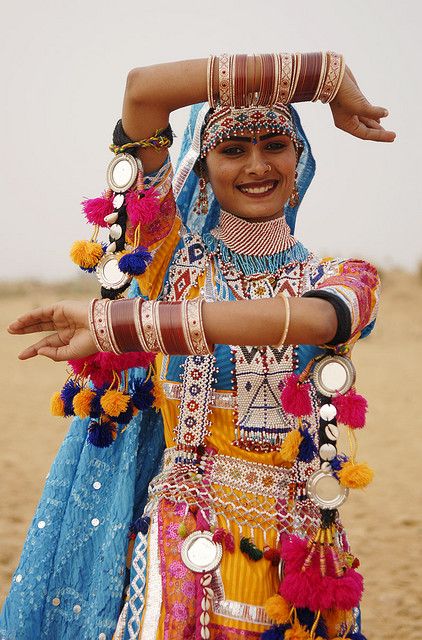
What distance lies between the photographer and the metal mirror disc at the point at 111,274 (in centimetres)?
288

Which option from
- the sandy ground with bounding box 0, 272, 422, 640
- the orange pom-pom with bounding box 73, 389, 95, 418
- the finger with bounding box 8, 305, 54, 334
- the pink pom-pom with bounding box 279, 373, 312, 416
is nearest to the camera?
the finger with bounding box 8, 305, 54, 334

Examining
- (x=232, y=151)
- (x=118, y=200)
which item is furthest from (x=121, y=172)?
(x=232, y=151)

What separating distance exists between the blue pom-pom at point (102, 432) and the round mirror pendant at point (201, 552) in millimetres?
487

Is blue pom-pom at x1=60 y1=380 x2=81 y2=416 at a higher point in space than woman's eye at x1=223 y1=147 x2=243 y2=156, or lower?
lower

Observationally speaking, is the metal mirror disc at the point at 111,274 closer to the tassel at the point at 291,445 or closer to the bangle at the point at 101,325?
the bangle at the point at 101,325

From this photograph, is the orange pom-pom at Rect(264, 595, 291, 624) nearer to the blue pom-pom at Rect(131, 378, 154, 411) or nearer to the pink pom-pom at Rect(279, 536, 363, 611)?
the pink pom-pom at Rect(279, 536, 363, 611)

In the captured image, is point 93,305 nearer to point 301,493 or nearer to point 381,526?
point 301,493

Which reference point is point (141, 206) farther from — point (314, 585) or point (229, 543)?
point (314, 585)

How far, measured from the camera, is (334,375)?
269 centimetres

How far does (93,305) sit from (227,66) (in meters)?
0.87

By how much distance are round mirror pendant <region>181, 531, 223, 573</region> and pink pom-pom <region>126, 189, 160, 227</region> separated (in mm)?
1122

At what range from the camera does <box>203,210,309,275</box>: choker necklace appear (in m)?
3.30

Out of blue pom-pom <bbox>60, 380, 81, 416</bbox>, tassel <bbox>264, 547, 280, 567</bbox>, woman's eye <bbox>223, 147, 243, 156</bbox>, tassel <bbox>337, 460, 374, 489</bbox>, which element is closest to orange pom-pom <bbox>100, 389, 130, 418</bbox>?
blue pom-pom <bbox>60, 380, 81, 416</bbox>

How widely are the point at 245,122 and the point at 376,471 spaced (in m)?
7.43
